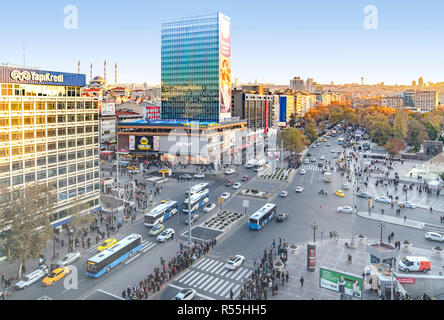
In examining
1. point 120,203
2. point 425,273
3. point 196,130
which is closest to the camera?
point 425,273

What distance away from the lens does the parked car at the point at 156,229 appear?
4016 centimetres

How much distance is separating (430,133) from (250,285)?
335 feet

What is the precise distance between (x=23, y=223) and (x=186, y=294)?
15133 mm

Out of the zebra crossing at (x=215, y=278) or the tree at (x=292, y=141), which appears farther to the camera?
the tree at (x=292, y=141)

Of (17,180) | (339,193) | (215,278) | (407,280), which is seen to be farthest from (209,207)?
(407,280)

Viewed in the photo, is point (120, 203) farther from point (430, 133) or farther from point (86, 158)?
point (430, 133)

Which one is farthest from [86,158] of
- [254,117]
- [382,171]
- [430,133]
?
[430,133]

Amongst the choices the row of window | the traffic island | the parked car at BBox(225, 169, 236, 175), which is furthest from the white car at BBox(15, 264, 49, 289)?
the parked car at BBox(225, 169, 236, 175)

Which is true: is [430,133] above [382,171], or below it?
above

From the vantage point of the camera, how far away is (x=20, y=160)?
125ft

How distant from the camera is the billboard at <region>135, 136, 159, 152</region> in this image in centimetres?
8362

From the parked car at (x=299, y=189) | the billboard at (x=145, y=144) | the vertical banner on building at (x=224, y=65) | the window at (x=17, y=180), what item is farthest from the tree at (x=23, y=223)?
the vertical banner on building at (x=224, y=65)

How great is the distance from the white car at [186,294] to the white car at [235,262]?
5.45 meters

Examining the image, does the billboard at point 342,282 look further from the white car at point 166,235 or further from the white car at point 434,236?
the white car at point 434,236
